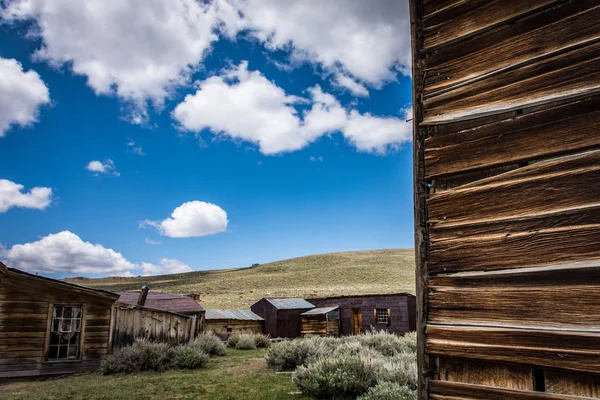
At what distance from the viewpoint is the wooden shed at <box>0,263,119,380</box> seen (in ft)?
40.8

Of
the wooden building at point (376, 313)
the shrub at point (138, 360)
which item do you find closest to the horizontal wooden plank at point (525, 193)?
the shrub at point (138, 360)

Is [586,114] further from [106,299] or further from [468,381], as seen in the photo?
[106,299]

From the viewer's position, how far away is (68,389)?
33.4ft

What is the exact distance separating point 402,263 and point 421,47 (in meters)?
81.5

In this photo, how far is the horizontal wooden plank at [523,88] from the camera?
2686mm

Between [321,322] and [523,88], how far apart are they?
1001 inches

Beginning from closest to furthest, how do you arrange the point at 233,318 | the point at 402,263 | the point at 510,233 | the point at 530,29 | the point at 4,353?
the point at 510,233 → the point at 530,29 → the point at 4,353 → the point at 233,318 → the point at 402,263

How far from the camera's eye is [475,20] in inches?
127

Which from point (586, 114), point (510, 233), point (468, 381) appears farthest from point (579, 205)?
point (468, 381)

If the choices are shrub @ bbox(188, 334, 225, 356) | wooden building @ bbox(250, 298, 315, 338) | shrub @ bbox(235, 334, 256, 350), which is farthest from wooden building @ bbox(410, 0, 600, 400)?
wooden building @ bbox(250, 298, 315, 338)

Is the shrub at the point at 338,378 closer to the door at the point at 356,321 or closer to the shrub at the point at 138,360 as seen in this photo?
the shrub at the point at 138,360

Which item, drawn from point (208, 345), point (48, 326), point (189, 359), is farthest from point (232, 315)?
point (48, 326)

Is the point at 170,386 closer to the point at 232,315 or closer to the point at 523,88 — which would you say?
the point at 523,88

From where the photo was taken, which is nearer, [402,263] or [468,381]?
[468,381]
